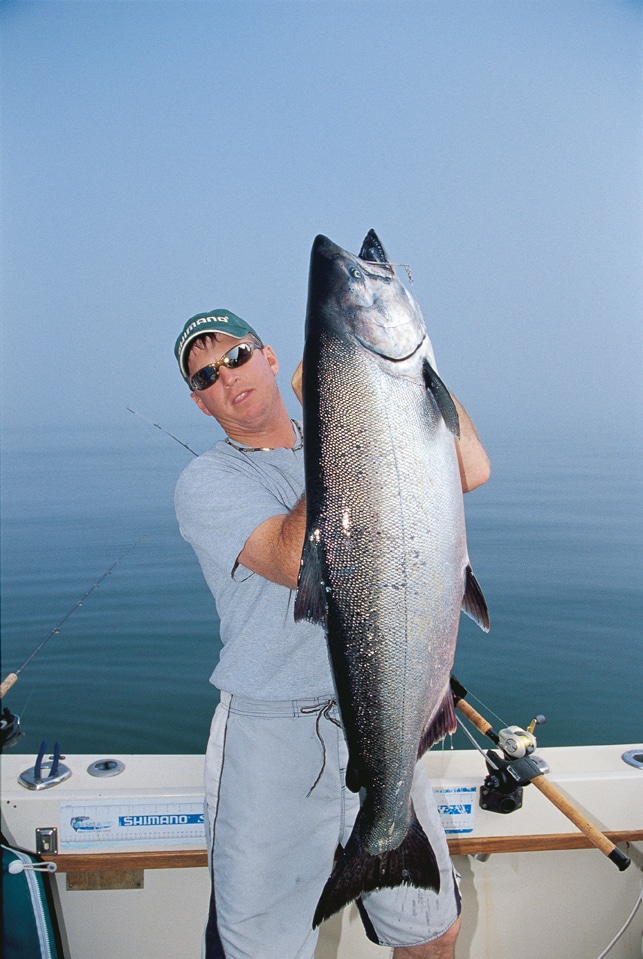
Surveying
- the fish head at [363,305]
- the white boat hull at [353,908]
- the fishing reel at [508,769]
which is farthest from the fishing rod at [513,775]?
the fish head at [363,305]

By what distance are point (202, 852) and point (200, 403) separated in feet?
6.20

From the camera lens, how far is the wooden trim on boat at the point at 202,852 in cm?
299

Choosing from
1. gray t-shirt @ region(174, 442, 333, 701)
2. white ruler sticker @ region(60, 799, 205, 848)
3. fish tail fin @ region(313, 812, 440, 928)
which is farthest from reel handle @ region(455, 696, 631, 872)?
white ruler sticker @ region(60, 799, 205, 848)

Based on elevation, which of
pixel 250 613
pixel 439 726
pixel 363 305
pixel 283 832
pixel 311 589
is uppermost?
pixel 363 305

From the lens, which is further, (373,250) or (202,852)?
(202,852)

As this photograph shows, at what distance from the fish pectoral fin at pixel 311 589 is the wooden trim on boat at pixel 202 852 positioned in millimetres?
1754

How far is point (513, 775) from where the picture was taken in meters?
2.97

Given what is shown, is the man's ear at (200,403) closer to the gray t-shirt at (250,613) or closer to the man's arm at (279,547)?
the gray t-shirt at (250,613)

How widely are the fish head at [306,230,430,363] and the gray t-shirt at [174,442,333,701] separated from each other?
24.1 inches

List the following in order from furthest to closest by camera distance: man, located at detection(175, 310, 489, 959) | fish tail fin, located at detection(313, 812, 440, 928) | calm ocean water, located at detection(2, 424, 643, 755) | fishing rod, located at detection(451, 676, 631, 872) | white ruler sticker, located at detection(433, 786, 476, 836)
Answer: calm ocean water, located at detection(2, 424, 643, 755)
white ruler sticker, located at detection(433, 786, 476, 836)
fishing rod, located at detection(451, 676, 631, 872)
man, located at detection(175, 310, 489, 959)
fish tail fin, located at detection(313, 812, 440, 928)

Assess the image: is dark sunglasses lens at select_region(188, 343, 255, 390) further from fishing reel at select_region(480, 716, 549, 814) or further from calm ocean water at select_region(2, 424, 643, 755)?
calm ocean water at select_region(2, 424, 643, 755)

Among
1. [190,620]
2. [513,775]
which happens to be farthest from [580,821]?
[190,620]

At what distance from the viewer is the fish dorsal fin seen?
80.4 inches

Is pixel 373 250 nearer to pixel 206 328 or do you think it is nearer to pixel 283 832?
pixel 206 328
